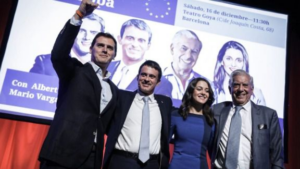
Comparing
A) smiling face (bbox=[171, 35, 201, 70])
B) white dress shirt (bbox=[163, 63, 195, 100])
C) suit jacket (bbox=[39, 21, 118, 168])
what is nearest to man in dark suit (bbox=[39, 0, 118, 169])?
suit jacket (bbox=[39, 21, 118, 168])

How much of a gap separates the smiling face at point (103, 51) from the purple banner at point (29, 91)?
921mm

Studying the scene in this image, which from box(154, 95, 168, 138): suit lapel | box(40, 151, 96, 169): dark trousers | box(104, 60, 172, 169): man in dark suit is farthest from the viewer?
box(154, 95, 168, 138): suit lapel

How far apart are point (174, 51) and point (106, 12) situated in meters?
0.77

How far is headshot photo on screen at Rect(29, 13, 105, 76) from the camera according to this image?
8.03 ft

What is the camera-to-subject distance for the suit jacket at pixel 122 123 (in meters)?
1.73

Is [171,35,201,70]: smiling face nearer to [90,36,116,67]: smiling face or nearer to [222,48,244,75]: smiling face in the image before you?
[222,48,244,75]: smiling face

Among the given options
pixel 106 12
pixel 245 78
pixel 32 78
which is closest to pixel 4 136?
pixel 32 78

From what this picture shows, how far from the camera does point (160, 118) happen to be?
6.21ft

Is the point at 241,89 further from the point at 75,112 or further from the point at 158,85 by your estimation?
the point at 75,112

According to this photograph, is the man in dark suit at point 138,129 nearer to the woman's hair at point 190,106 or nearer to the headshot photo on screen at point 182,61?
the woman's hair at point 190,106

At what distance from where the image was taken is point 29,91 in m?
2.38

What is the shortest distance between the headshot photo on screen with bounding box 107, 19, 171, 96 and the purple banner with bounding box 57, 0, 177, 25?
0.34 feet

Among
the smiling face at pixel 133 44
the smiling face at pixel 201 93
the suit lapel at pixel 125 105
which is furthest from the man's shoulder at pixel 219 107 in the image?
the smiling face at pixel 133 44

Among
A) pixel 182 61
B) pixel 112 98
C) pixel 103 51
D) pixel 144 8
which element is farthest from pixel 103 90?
pixel 144 8
